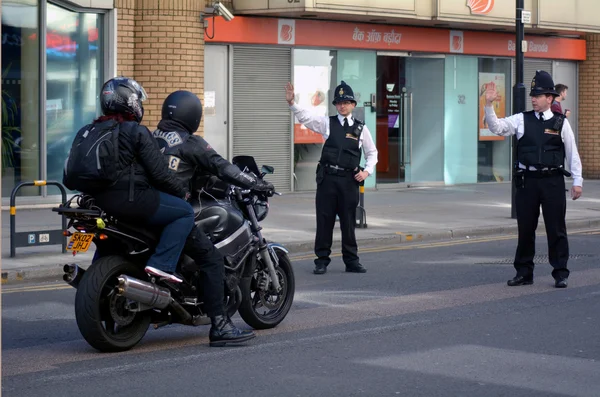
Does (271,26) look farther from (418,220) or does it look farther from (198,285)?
(198,285)

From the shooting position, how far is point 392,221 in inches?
627

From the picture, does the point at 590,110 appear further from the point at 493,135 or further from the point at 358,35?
the point at 358,35

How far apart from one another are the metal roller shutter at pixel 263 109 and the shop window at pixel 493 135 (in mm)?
5401

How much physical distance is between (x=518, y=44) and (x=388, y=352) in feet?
34.4

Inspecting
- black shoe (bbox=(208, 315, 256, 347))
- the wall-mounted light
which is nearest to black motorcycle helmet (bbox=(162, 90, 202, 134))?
black shoe (bbox=(208, 315, 256, 347))

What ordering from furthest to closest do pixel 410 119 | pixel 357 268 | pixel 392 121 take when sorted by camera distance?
pixel 410 119, pixel 392 121, pixel 357 268

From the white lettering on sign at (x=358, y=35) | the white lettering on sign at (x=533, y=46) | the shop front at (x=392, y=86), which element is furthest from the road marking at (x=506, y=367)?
the white lettering on sign at (x=533, y=46)

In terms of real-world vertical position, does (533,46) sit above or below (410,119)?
above

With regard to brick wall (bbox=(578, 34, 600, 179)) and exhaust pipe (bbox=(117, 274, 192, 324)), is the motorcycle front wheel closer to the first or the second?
exhaust pipe (bbox=(117, 274, 192, 324))

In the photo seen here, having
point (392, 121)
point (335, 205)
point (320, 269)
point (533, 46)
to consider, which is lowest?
point (320, 269)

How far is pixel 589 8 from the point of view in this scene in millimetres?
23859

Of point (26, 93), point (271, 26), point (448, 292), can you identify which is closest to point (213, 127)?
point (271, 26)

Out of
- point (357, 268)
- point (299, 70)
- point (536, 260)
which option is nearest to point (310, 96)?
point (299, 70)

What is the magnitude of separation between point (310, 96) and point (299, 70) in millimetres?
546
